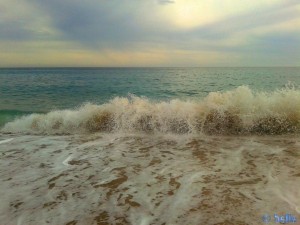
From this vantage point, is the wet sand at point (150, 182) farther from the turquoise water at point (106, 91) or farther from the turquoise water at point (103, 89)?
the turquoise water at point (103, 89)

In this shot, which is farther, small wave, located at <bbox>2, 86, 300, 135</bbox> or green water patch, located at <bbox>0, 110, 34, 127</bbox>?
green water patch, located at <bbox>0, 110, 34, 127</bbox>

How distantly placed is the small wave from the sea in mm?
35

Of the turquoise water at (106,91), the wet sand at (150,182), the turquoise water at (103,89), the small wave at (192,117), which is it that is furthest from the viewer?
the turquoise water at (103,89)

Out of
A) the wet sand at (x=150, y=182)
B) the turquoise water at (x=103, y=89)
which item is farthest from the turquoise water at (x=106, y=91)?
the wet sand at (x=150, y=182)

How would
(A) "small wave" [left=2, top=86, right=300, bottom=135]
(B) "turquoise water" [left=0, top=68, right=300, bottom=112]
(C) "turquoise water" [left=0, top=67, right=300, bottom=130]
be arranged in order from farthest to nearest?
(B) "turquoise water" [left=0, top=68, right=300, bottom=112]
(C) "turquoise water" [left=0, top=67, right=300, bottom=130]
(A) "small wave" [left=2, top=86, right=300, bottom=135]

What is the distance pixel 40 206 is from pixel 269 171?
12.3 feet

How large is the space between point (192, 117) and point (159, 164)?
4162 mm

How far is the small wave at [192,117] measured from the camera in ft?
29.0

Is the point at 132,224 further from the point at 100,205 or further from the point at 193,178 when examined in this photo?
the point at 193,178

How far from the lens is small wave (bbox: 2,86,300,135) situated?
8836 millimetres

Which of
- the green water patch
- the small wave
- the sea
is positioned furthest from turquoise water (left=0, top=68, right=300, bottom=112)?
the sea

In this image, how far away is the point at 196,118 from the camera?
9.36m

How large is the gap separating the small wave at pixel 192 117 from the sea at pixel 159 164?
0.11 feet

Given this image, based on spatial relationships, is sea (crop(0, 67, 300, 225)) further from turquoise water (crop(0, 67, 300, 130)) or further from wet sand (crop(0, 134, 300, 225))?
turquoise water (crop(0, 67, 300, 130))
